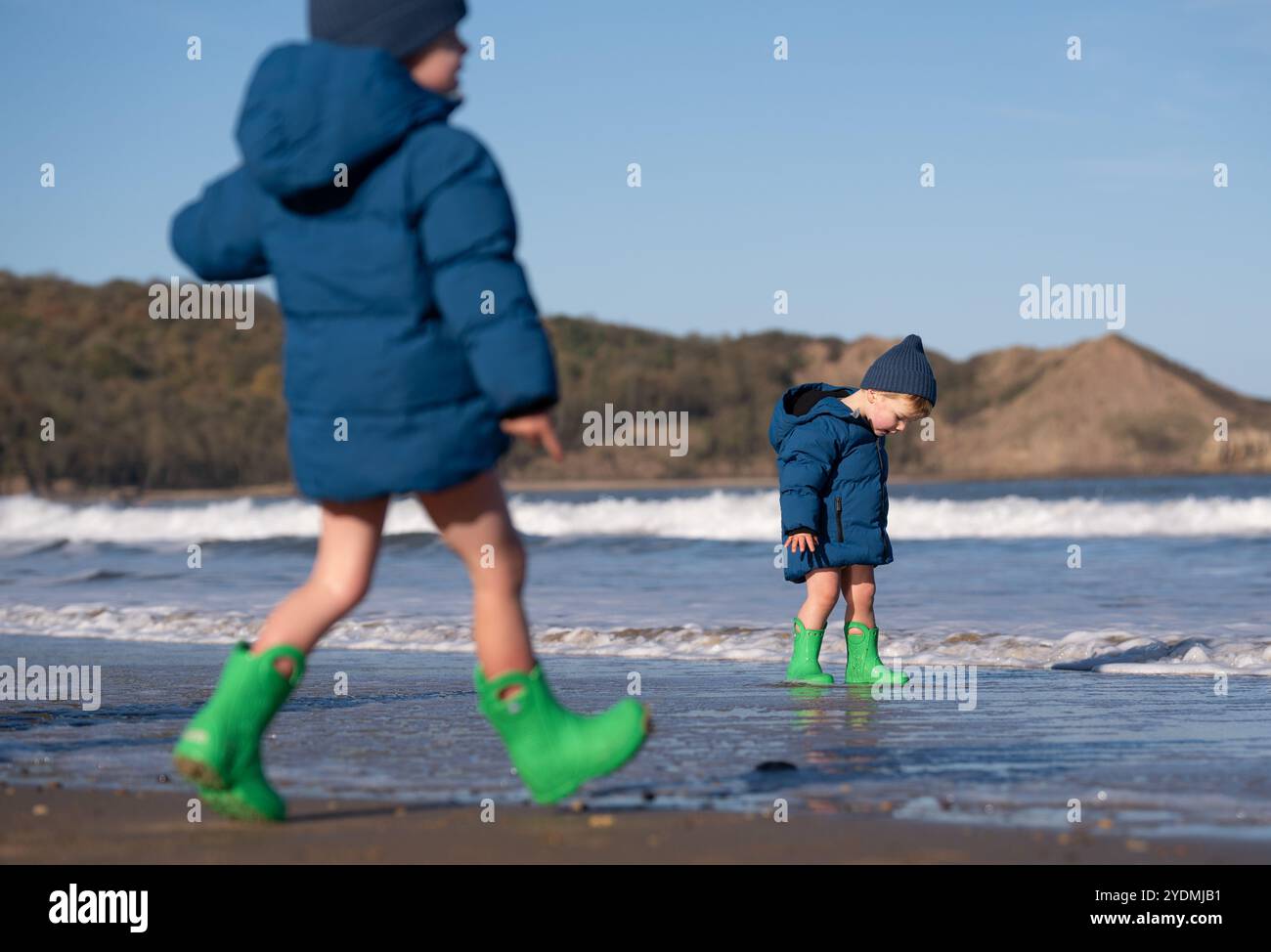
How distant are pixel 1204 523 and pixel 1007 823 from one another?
87.3ft

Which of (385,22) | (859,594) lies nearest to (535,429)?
(385,22)

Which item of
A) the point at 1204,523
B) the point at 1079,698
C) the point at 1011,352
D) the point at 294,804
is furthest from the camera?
the point at 1011,352

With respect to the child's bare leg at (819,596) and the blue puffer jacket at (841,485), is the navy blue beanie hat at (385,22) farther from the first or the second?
the child's bare leg at (819,596)

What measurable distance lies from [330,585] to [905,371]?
3495 millimetres

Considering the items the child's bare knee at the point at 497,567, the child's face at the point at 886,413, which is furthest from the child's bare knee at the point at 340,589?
the child's face at the point at 886,413

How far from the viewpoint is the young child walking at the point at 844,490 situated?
640 centimetres

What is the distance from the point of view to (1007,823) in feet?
11.1

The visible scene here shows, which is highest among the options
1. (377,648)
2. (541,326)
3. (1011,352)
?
(1011,352)

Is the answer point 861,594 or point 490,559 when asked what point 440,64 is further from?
point 861,594

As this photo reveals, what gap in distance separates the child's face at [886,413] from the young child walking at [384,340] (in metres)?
3.28

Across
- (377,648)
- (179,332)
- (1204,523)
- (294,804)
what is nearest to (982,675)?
(377,648)

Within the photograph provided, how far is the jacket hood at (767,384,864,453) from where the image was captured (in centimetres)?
660
